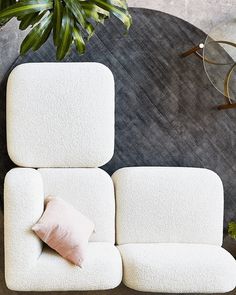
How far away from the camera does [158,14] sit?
328 cm

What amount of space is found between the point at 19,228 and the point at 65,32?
1108mm

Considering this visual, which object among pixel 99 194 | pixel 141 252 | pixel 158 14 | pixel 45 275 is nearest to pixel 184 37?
pixel 158 14

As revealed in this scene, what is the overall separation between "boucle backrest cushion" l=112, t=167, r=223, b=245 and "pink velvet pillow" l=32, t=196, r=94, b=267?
0.33 metres

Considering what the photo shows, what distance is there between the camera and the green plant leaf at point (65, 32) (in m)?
2.26

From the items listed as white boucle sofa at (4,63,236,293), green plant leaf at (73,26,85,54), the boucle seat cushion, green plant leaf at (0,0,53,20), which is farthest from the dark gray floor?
green plant leaf at (0,0,53,20)

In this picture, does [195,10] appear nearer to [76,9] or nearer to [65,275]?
[76,9]

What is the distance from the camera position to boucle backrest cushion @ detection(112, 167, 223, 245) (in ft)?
9.75

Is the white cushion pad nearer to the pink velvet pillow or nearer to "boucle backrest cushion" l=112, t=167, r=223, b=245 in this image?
the pink velvet pillow

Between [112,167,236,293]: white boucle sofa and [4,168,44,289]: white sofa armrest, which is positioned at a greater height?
[4,168,44,289]: white sofa armrest

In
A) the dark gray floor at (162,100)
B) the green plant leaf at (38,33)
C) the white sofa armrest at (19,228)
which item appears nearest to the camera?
the green plant leaf at (38,33)

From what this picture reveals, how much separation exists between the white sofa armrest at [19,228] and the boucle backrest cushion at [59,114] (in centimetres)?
25

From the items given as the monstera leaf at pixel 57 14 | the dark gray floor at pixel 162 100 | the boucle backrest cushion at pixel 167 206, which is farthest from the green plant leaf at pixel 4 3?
the boucle backrest cushion at pixel 167 206

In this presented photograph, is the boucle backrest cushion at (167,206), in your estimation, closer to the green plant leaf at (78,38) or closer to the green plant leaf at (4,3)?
the green plant leaf at (78,38)

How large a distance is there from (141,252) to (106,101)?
0.93 metres
